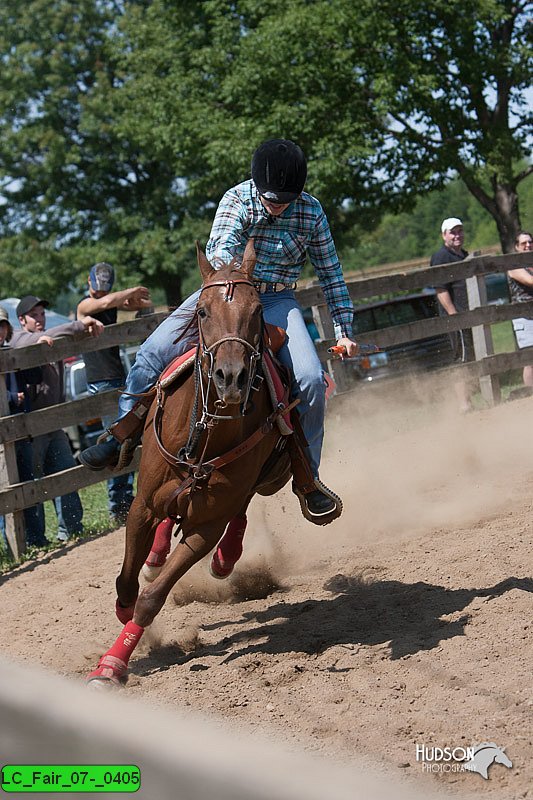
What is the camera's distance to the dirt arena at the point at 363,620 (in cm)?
394

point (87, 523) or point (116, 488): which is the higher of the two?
point (116, 488)

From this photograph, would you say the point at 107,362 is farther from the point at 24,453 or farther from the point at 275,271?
the point at 275,271

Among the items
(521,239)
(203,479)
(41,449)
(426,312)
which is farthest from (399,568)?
(426,312)

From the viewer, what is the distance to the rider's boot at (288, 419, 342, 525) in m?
5.51

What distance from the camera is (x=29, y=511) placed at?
8.51 m

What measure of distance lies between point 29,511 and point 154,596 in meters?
3.93

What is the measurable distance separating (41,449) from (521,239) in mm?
7252

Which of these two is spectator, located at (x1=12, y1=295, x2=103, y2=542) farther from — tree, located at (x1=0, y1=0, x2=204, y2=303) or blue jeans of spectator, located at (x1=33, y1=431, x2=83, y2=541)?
tree, located at (x1=0, y1=0, x2=204, y2=303)

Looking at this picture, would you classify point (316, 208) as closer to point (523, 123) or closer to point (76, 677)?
point (76, 677)

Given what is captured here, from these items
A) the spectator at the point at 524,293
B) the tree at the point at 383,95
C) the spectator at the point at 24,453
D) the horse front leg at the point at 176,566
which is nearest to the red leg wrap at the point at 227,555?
the horse front leg at the point at 176,566

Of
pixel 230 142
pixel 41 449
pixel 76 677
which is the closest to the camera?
pixel 76 677

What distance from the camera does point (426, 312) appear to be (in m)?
15.7

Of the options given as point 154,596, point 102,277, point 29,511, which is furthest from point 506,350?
point 154,596

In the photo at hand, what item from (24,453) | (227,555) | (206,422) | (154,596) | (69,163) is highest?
(69,163)
